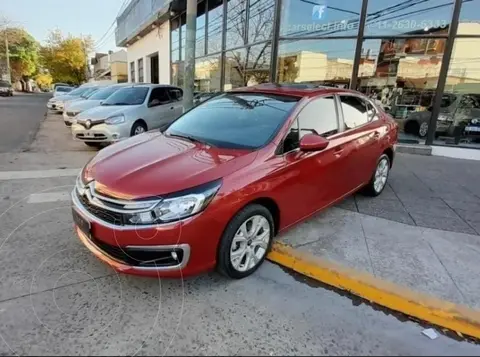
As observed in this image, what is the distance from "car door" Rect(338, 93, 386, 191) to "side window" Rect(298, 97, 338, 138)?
0.64 feet

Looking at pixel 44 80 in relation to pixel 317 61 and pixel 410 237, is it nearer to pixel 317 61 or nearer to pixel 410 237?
pixel 317 61

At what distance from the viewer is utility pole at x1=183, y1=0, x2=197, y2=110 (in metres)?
6.69

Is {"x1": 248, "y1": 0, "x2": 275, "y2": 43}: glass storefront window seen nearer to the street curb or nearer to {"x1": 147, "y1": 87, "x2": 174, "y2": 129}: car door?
{"x1": 147, "y1": 87, "x2": 174, "y2": 129}: car door

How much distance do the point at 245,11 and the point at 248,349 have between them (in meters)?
11.5

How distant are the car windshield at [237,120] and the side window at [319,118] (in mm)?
186

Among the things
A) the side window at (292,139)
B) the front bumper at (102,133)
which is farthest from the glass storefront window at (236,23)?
the side window at (292,139)

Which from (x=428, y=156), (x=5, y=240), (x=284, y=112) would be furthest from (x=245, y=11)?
(x=5, y=240)

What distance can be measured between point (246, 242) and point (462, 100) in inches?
310

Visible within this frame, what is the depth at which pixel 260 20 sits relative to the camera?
10.8m

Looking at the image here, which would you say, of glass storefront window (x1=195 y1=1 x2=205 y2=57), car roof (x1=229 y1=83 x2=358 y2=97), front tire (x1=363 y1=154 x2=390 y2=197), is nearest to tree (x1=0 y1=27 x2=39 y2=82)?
glass storefront window (x1=195 y1=1 x2=205 y2=57)

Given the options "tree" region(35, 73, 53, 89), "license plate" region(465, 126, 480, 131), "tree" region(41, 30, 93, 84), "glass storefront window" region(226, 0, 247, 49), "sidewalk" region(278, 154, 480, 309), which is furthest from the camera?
"tree" region(35, 73, 53, 89)

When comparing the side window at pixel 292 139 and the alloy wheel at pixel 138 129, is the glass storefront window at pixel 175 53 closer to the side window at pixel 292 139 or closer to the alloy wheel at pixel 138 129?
the alloy wheel at pixel 138 129

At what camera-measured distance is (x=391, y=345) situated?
238cm

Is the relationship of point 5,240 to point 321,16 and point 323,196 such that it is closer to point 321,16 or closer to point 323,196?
point 323,196
